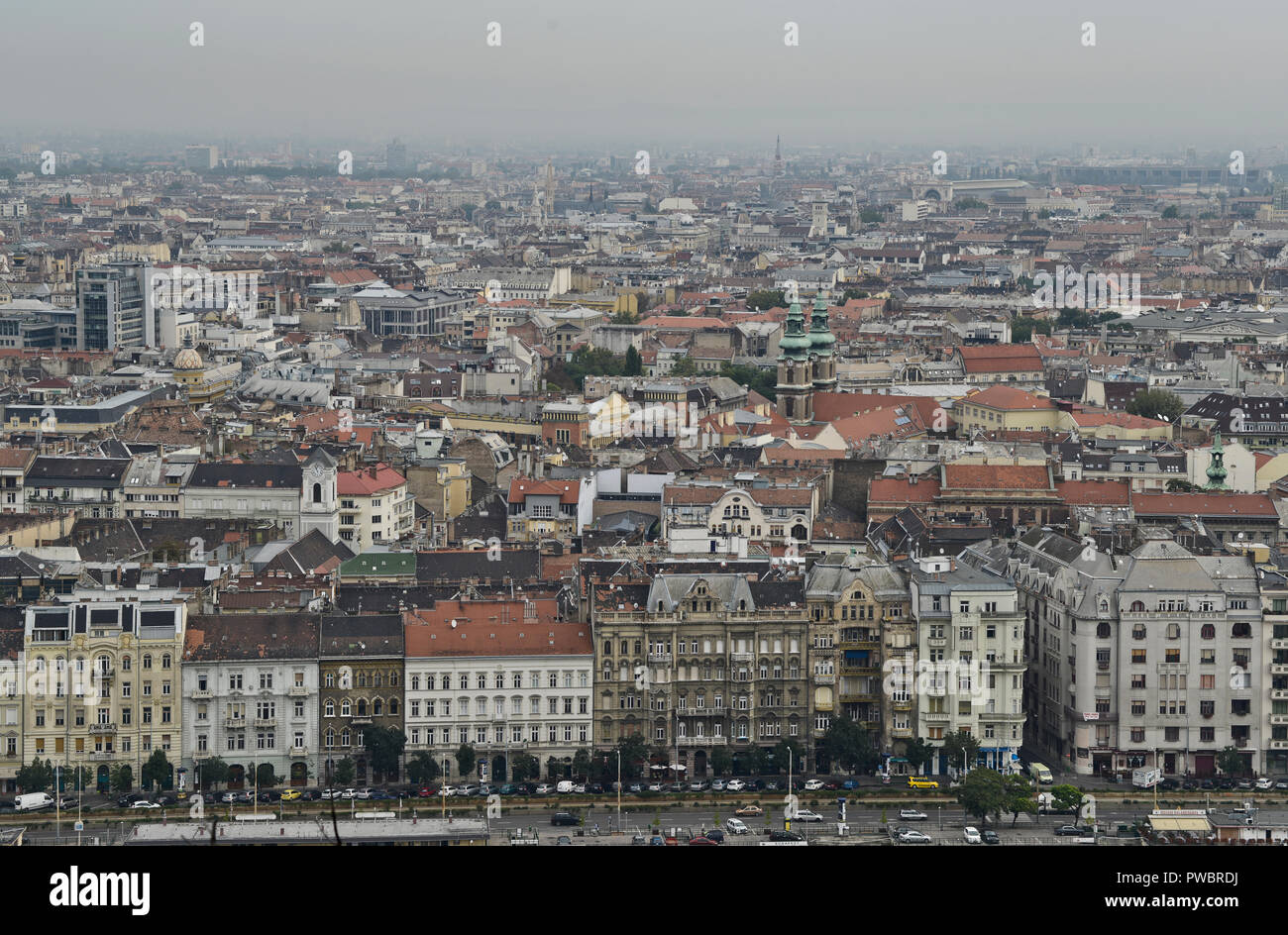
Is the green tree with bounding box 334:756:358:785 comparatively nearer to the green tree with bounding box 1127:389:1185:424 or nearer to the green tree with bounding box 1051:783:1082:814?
the green tree with bounding box 1051:783:1082:814

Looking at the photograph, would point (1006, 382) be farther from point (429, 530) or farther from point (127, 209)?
point (127, 209)

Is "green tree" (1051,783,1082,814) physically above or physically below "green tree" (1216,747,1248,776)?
above

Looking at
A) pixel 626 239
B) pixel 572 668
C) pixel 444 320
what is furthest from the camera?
pixel 626 239

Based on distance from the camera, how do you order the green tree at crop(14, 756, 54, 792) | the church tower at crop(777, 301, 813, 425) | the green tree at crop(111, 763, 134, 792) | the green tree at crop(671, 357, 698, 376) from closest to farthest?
the green tree at crop(14, 756, 54, 792)
the green tree at crop(111, 763, 134, 792)
the church tower at crop(777, 301, 813, 425)
the green tree at crop(671, 357, 698, 376)

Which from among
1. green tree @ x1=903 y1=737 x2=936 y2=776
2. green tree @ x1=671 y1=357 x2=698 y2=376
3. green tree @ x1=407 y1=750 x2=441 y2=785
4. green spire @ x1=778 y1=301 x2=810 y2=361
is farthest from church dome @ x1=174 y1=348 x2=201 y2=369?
green tree @ x1=903 y1=737 x2=936 y2=776

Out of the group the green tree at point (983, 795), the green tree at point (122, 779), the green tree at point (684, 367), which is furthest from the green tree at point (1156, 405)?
the green tree at point (122, 779)

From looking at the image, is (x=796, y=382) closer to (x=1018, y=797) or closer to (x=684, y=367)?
(x=684, y=367)
